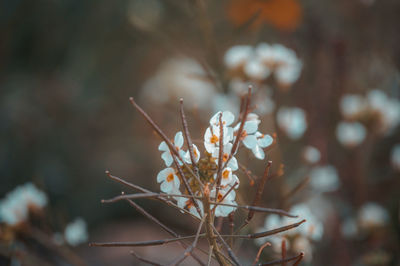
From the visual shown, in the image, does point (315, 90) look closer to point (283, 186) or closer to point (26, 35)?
point (283, 186)

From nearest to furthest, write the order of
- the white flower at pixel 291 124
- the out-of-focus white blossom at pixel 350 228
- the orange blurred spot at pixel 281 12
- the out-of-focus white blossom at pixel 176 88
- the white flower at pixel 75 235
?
the white flower at pixel 75 235 → the white flower at pixel 291 124 → the out-of-focus white blossom at pixel 350 228 → the orange blurred spot at pixel 281 12 → the out-of-focus white blossom at pixel 176 88

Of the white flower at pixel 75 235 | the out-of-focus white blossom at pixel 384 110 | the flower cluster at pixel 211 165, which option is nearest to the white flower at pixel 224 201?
the flower cluster at pixel 211 165

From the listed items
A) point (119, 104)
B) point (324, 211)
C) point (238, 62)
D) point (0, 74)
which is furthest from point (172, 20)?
point (0, 74)

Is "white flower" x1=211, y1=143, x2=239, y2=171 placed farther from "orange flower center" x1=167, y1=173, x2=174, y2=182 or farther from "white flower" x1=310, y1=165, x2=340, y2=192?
"white flower" x1=310, y1=165, x2=340, y2=192

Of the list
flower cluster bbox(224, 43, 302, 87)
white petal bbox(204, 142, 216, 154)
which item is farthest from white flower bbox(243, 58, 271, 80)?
white petal bbox(204, 142, 216, 154)

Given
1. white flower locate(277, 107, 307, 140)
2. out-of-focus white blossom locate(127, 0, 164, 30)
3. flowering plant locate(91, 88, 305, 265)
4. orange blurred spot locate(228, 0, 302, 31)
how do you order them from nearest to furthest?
flowering plant locate(91, 88, 305, 265), white flower locate(277, 107, 307, 140), out-of-focus white blossom locate(127, 0, 164, 30), orange blurred spot locate(228, 0, 302, 31)

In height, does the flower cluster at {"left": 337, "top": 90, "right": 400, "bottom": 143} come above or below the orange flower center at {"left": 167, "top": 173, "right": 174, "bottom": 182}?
above

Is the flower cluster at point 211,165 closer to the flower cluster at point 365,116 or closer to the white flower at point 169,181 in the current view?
the white flower at point 169,181
